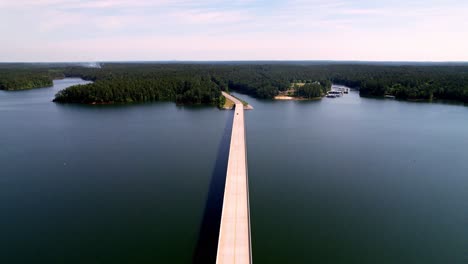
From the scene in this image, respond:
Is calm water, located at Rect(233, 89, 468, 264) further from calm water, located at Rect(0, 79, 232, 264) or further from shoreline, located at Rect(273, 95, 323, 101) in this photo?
shoreline, located at Rect(273, 95, 323, 101)

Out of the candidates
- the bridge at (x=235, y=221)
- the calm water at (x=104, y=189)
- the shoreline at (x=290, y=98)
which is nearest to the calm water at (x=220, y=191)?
the calm water at (x=104, y=189)

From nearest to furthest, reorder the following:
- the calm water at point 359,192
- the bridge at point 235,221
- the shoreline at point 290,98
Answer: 1. the bridge at point 235,221
2. the calm water at point 359,192
3. the shoreline at point 290,98

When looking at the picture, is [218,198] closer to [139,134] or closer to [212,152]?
[212,152]

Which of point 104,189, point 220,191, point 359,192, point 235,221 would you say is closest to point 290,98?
point 359,192

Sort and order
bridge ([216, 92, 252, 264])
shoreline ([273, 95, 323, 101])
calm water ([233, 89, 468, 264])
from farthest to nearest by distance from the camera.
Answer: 1. shoreline ([273, 95, 323, 101])
2. calm water ([233, 89, 468, 264])
3. bridge ([216, 92, 252, 264])

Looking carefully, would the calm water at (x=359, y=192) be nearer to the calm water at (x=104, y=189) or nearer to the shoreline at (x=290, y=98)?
the calm water at (x=104, y=189)

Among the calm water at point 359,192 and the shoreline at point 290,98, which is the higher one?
the shoreline at point 290,98

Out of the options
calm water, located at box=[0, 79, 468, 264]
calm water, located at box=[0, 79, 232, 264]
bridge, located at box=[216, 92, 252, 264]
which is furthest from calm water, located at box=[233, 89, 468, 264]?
calm water, located at box=[0, 79, 232, 264]

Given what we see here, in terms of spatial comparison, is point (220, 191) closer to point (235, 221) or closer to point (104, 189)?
point (235, 221)
